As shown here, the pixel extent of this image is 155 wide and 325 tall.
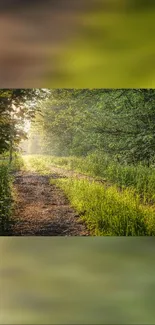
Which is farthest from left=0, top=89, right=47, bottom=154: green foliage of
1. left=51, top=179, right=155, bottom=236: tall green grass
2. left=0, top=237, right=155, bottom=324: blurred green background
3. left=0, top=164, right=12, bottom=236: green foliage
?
left=0, top=237, right=155, bottom=324: blurred green background

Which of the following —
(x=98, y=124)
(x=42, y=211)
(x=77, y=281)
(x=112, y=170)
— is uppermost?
(x=98, y=124)

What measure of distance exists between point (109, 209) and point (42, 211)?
733mm

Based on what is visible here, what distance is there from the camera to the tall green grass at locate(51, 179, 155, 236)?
6020 mm

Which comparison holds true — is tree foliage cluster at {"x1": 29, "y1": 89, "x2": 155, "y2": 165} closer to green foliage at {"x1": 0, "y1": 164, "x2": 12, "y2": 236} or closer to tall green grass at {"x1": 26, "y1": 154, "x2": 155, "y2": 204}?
tall green grass at {"x1": 26, "y1": 154, "x2": 155, "y2": 204}

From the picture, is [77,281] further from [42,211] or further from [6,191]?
[6,191]

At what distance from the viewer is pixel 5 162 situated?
6.21 meters

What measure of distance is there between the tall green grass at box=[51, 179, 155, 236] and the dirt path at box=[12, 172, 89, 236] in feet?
0.30

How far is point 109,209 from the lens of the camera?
6.09m

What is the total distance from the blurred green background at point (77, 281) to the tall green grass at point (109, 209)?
1.13 feet

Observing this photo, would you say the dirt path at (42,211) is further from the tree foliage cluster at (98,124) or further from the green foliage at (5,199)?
the tree foliage cluster at (98,124)
